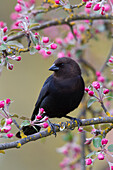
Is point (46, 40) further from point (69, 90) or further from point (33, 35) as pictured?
point (69, 90)

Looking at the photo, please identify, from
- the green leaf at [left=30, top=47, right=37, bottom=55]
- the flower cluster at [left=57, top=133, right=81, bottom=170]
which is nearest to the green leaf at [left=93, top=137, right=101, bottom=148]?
the green leaf at [left=30, top=47, right=37, bottom=55]

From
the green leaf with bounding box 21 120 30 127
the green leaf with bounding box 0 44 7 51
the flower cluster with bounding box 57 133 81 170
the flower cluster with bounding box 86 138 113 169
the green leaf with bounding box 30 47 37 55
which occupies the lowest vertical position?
the flower cluster with bounding box 57 133 81 170

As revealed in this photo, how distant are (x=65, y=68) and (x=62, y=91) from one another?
380 millimetres

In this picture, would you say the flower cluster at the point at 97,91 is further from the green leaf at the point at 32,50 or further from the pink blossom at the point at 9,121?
the pink blossom at the point at 9,121

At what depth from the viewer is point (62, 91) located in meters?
3.72

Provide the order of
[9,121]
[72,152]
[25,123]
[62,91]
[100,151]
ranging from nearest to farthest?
[9,121] → [25,123] → [100,151] → [62,91] → [72,152]

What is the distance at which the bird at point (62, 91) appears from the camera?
12.2 ft

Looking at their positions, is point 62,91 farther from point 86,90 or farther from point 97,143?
point 97,143

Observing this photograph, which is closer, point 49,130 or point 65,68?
point 49,130

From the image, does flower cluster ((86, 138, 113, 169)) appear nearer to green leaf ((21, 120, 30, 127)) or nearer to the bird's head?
green leaf ((21, 120, 30, 127))

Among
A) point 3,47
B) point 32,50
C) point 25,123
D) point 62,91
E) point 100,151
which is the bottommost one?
point 100,151

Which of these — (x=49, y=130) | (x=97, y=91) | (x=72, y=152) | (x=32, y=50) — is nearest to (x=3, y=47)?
(x=32, y=50)

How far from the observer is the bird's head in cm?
395

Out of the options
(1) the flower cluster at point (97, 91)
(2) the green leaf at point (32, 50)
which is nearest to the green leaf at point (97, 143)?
(1) the flower cluster at point (97, 91)
